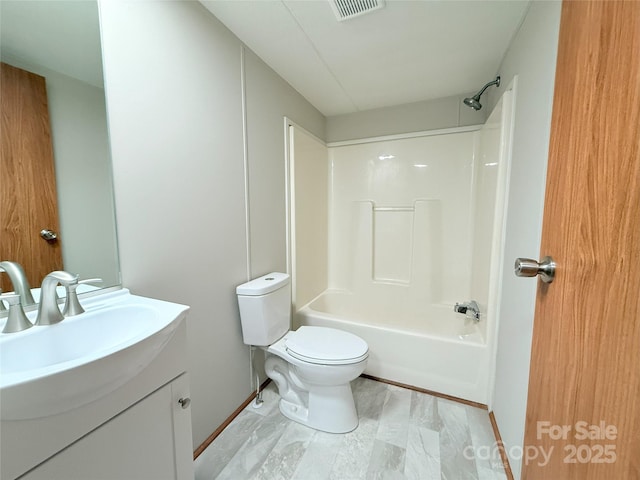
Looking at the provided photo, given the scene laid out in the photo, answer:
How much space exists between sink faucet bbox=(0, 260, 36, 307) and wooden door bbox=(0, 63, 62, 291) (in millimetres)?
43

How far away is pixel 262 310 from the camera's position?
142cm

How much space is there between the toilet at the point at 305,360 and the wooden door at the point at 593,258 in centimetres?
83

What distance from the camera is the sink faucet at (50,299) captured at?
0.69 m

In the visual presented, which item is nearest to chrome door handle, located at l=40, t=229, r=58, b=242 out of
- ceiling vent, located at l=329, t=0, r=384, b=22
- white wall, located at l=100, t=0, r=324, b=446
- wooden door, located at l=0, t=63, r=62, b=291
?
wooden door, located at l=0, t=63, r=62, b=291

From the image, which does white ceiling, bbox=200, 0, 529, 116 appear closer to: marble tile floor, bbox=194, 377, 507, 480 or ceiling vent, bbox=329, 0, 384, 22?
ceiling vent, bbox=329, 0, 384, 22

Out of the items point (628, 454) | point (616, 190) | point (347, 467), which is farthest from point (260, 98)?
point (347, 467)

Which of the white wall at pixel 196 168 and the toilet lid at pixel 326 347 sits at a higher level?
the white wall at pixel 196 168

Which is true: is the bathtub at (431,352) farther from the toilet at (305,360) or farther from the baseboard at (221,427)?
the baseboard at (221,427)

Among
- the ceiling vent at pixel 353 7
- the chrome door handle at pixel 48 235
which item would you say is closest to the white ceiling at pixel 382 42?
the ceiling vent at pixel 353 7

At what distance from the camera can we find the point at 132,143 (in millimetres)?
951

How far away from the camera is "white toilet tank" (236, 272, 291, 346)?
142 centimetres

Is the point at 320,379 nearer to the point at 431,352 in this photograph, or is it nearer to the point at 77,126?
the point at 431,352

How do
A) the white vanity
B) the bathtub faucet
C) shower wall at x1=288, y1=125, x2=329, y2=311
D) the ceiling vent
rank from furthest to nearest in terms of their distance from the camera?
shower wall at x1=288, y1=125, x2=329, y2=311
the bathtub faucet
the ceiling vent
the white vanity

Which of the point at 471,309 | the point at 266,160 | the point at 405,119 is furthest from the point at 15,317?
the point at 405,119
